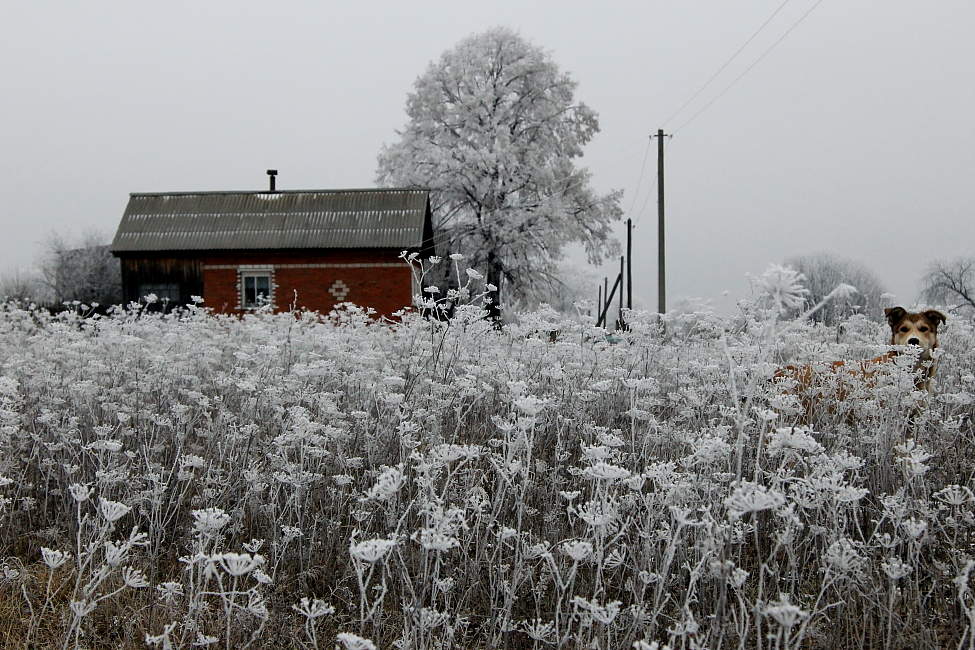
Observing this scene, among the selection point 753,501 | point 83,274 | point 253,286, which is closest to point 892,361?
point 753,501

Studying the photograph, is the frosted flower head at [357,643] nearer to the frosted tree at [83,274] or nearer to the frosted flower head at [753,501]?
the frosted flower head at [753,501]

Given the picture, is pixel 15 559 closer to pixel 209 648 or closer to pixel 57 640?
pixel 57 640

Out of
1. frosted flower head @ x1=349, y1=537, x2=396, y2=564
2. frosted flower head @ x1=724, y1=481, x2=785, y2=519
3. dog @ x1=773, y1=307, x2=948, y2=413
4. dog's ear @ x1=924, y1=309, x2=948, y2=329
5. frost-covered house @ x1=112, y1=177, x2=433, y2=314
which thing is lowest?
frosted flower head @ x1=349, y1=537, x2=396, y2=564

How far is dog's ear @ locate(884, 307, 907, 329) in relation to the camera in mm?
5717

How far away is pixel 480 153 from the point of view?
24.4 metres

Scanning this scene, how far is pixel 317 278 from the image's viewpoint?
2502 cm

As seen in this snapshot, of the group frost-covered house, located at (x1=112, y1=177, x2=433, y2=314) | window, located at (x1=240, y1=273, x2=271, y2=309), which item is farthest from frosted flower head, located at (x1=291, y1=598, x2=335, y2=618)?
window, located at (x1=240, y1=273, x2=271, y2=309)

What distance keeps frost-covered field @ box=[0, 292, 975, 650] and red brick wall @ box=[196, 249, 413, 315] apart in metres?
18.2

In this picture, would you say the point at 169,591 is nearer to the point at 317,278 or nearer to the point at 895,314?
the point at 895,314

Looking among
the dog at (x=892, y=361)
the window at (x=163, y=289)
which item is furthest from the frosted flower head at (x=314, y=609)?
the window at (x=163, y=289)

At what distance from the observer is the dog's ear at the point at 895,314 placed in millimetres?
5717

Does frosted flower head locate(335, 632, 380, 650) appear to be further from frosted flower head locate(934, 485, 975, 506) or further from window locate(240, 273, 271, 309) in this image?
window locate(240, 273, 271, 309)

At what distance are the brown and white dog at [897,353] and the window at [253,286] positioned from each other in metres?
22.0

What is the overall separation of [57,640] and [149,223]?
26.3m
